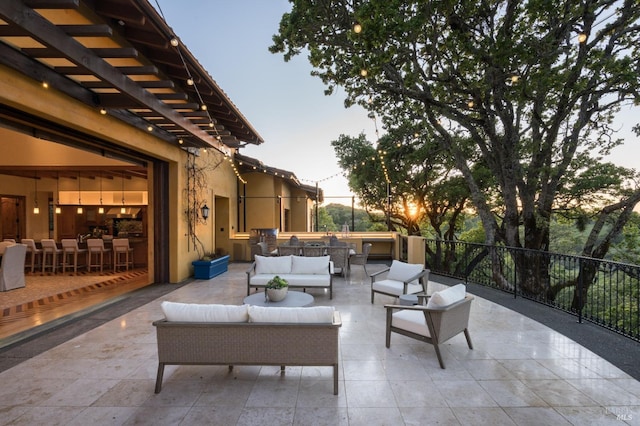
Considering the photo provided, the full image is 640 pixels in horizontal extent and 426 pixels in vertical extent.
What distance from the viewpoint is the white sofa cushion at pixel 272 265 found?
6.04 m

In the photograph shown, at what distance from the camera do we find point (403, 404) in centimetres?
258

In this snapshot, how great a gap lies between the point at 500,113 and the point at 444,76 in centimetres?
176

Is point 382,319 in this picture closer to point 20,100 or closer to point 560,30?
point 20,100

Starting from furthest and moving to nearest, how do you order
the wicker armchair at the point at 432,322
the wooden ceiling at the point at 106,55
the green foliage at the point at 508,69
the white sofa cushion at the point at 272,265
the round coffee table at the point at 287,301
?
the green foliage at the point at 508,69, the white sofa cushion at the point at 272,265, the round coffee table at the point at 287,301, the wicker armchair at the point at 432,322, the wooden ceiling at the point at 106,55

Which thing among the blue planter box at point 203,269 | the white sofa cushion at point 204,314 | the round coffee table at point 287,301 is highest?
the white sofa cushion at point 204,314

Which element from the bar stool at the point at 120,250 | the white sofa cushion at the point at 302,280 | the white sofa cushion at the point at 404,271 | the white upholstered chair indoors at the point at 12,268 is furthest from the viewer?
the bar stool at the point at 120,250

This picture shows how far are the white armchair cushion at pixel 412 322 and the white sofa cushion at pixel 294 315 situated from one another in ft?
Result: 3.98

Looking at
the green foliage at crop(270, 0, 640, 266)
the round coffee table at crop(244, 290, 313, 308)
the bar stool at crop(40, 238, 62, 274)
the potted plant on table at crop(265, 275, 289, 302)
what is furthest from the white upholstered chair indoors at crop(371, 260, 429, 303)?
the bar stool at crop(40, 238, 62, 274)

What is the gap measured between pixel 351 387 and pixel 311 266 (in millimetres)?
3307

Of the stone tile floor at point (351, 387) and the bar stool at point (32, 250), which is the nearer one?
the stone tile floor at point (351, 387)

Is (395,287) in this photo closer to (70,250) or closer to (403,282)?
(403,282)

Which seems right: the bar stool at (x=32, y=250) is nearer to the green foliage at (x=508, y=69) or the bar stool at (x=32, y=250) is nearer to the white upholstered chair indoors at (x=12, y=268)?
the white upholstered chair indoors at (x=12, y=268)

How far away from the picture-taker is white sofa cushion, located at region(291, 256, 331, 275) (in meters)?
6.04


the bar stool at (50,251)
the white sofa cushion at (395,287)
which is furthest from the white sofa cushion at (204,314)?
the bar stool at (50,251)
